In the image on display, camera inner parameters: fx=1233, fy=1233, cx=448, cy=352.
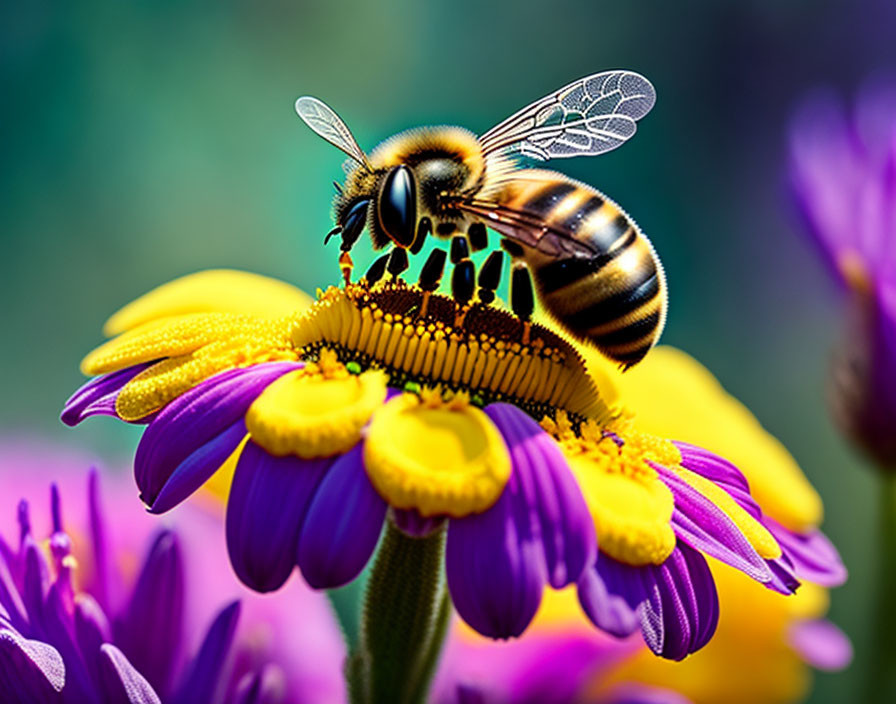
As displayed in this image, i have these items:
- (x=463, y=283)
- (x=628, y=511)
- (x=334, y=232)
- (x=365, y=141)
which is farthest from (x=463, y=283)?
(x=365, y=141)

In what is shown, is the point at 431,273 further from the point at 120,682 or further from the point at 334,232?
the point at 120,682

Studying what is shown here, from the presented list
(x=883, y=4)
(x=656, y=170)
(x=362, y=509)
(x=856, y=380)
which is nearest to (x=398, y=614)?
(x=362, y=509)

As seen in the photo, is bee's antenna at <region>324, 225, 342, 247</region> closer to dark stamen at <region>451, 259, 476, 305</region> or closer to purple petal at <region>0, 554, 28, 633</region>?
dark stamen at <region>451, 259, 476, 305</region>

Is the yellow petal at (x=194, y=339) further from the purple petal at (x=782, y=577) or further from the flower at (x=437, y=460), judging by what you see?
the purple petal at (x=782, y=577)

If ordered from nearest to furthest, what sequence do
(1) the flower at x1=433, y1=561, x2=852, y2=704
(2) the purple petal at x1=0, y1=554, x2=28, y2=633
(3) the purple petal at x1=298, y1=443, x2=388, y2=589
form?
(3) the purple petal at x1=298, y1=443, x2=388, y2=589 → (2) the purple petal at x1=0, y1=554, x2=28, y2=633 → (1) the flower at x1=433, y1=561, x2=852, y2=704

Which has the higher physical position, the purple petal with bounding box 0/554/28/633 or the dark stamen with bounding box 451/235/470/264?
the dark stamen with bounding box 451/235/470/264

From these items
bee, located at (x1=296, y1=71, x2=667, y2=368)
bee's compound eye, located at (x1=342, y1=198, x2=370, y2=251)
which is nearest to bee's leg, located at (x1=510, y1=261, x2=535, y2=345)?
bee, located at (x1=296, y1=71, x2=667, y2=368)

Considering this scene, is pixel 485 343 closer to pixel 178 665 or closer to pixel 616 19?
pixel 178 665
